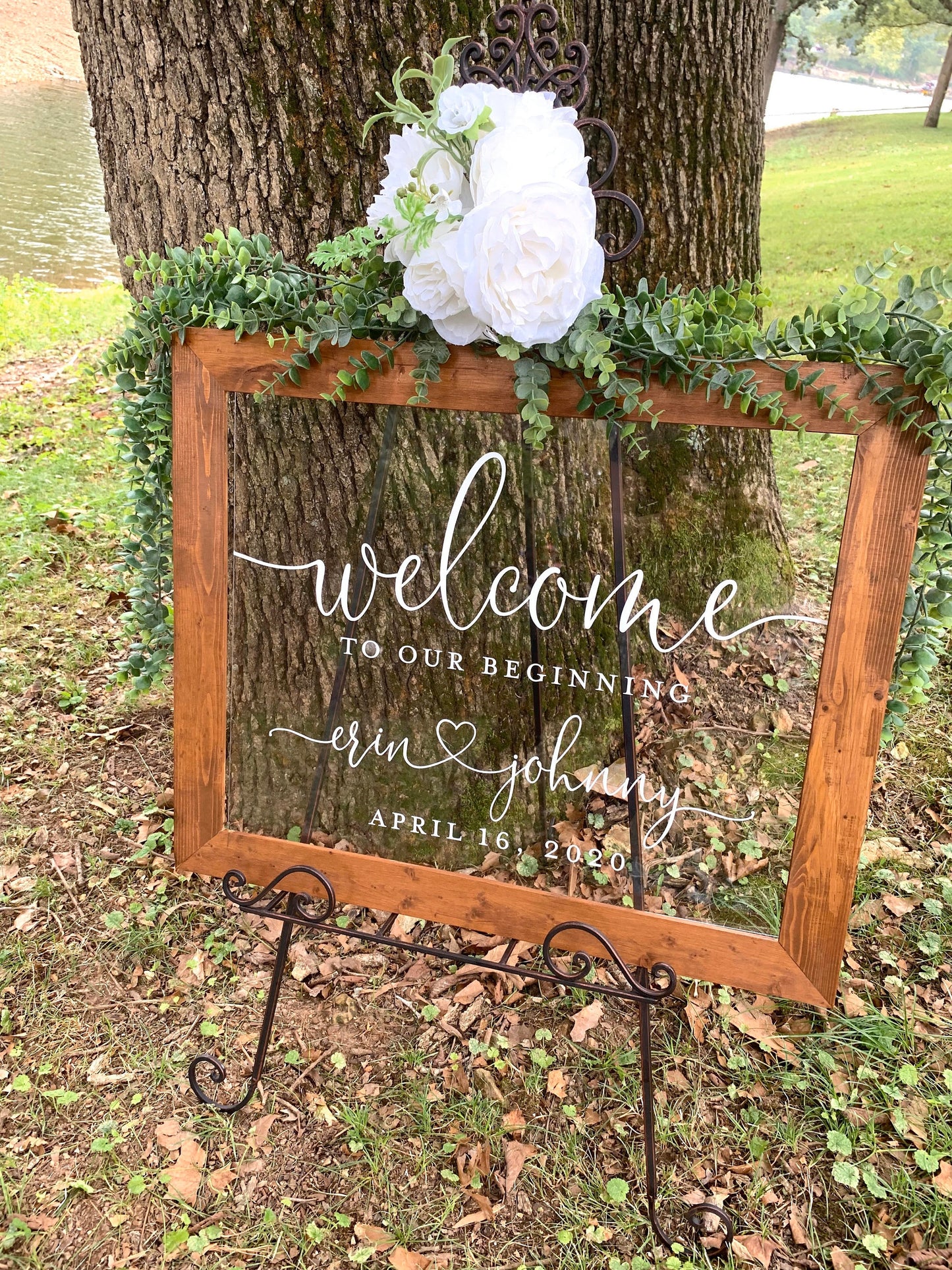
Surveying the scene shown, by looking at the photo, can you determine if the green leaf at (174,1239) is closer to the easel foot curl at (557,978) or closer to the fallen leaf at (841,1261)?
the easel foot curl at (557,978)

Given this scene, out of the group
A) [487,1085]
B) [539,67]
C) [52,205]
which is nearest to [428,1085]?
[487,1085]

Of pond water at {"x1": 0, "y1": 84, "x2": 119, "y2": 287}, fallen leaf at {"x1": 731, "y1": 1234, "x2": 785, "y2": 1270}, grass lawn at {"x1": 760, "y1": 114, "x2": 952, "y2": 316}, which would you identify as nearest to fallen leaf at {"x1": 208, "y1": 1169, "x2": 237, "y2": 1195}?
fallen leaf at {"x1": 731, "y1": 1234, "x2": 785, "y2": 1270}

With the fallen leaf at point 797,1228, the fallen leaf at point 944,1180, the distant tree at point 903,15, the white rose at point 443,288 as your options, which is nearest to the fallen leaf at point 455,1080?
the fallen leaf at point 797,1228

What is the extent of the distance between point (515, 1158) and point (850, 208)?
10648 millimetres

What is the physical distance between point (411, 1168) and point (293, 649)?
3.61 ft

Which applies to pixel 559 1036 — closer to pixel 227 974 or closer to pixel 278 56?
pixel 227 974

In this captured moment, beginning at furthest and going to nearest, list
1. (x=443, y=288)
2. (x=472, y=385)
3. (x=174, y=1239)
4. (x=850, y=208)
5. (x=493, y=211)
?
1. (x=850, y=208)
2. (x=174, y=1239)
3. (x=472, y=385)
4. (x=443, y=288)
5. (x=493, y=211)

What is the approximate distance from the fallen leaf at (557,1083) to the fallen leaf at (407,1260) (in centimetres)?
39

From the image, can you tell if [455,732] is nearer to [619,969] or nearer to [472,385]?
[619,969]

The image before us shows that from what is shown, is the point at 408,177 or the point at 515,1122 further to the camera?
the point at 515,1122

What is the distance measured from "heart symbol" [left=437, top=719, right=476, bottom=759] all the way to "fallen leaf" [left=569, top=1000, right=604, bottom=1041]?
2.52 ft

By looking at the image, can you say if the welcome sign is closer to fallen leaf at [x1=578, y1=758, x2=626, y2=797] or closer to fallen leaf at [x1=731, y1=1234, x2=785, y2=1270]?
fallen leaf at [x1=578, y1=758, x2=626, y2=797]

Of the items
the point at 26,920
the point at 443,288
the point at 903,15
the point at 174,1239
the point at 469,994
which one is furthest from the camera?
the point at 903,15

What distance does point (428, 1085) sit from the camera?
5.89ft
